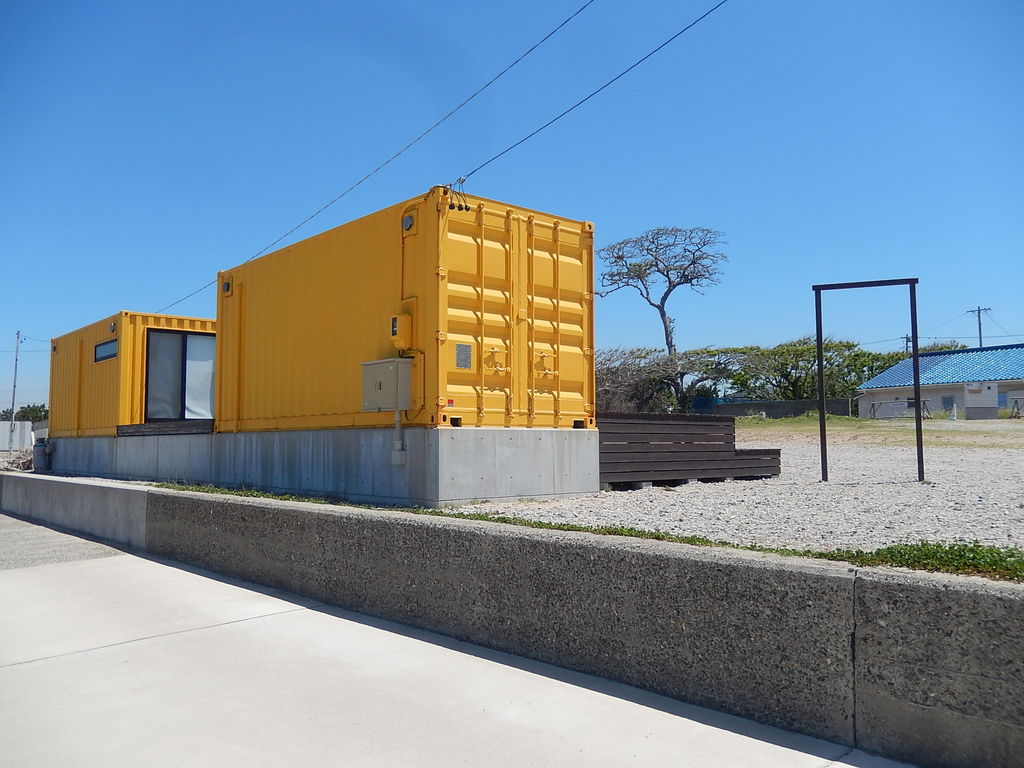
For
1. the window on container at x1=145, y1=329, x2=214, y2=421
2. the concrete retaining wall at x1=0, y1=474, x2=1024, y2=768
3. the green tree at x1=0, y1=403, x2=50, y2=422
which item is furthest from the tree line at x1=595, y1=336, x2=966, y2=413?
the green tree at x1=0, y1=403, x2=50, y2=422

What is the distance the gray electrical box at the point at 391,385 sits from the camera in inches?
324

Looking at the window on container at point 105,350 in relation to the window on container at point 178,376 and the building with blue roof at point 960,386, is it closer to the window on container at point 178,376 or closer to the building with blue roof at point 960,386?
the window on container at point 178,376

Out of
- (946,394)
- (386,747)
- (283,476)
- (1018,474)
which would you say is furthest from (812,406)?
(386,747)

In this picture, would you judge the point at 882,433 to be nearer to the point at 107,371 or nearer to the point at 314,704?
the point at 107,371

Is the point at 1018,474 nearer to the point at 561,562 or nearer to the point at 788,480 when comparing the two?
the point at 788,480

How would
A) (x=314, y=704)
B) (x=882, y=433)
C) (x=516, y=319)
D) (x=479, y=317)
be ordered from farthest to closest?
(x=882, y=433)
(x=516, y=319)
(x=479, y=317)
(x=314, y=704)

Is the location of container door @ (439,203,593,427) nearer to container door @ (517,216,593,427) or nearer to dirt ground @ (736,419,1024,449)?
container door @ (517,216,593,427)

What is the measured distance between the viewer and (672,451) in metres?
10.9

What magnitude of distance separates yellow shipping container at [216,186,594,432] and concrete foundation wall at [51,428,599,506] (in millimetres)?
187

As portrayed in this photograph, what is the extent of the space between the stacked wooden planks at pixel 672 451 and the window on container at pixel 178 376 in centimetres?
988

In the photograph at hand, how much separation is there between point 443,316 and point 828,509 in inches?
163

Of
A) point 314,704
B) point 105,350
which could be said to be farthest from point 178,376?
point 314,704

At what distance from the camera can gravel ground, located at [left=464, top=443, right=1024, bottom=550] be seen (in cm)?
559

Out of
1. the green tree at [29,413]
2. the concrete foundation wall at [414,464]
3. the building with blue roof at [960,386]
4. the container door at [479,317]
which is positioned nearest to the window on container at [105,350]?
the concrete foundation wall at [414,464]
